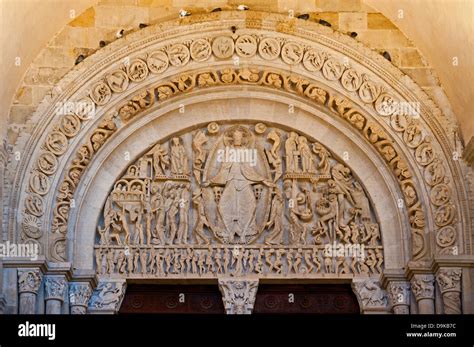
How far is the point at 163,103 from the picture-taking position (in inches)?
624

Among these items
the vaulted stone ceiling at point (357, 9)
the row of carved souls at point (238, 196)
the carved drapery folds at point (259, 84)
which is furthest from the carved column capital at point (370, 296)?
the vaulted stone ceiling at point (357, 9)

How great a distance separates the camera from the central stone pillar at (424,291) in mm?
15000

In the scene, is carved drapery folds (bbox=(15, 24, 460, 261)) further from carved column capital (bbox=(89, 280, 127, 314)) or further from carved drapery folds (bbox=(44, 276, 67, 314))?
carved column capital (bbox=(89, 280, 127, 314))

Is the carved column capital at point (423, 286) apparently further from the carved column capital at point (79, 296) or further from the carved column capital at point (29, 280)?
the carved column capital at point (29, 280)

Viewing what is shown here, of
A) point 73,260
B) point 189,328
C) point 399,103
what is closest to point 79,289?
point 73,260

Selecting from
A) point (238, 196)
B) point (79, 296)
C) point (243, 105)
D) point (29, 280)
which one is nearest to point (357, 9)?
point (243, 105)

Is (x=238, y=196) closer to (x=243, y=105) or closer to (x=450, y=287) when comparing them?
(x=243, y=105)

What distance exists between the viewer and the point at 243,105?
16031mm

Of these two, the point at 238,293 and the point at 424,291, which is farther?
the point at 238,293

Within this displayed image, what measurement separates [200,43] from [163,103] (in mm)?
746

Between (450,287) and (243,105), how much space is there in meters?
2.97

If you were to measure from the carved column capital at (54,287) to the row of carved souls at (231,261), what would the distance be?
Result: 1.69 feet

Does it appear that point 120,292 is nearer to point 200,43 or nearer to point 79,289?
point 79,289

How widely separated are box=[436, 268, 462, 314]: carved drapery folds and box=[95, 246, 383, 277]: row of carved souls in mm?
735
